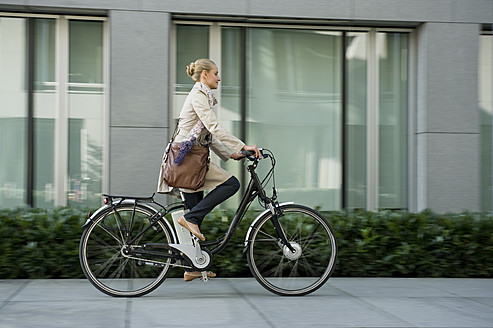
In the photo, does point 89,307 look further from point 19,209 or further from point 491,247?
point 491,247

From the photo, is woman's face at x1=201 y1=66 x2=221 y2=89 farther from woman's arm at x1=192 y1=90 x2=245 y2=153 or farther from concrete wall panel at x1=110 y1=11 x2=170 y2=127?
concrete wall panel at x1=110 y1=11 x2=170 y2=127

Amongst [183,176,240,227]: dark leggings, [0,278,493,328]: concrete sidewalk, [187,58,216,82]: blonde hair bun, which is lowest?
[0,278,493,328]: concrete sidewalk

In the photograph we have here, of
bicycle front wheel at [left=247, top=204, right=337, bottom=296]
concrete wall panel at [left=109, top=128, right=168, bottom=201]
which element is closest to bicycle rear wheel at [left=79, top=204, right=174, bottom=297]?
bicycle front wheel at [left=247, top=204, right=337, bottom=296]

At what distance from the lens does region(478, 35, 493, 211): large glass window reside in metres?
8.29

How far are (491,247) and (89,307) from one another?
4.26m

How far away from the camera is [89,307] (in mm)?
4945

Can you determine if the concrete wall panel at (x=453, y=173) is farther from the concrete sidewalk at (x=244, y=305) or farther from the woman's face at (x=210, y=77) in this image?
the woman's face at (x=210, y=77)

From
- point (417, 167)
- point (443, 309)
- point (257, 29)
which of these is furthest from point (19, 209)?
point (417, 167)

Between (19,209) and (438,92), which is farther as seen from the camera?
(438,92)

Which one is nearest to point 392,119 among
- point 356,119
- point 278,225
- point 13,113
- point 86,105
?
point 356,119

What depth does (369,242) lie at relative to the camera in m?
6.54

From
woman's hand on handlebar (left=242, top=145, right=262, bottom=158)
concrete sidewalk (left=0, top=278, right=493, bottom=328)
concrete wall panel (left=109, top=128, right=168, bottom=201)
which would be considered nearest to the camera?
concrete sidewalk (left=0, top=278, right=493, bottom=328)

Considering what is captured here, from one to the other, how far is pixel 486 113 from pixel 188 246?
5.05m

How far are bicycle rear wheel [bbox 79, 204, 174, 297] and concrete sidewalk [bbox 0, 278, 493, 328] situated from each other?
139 mm
